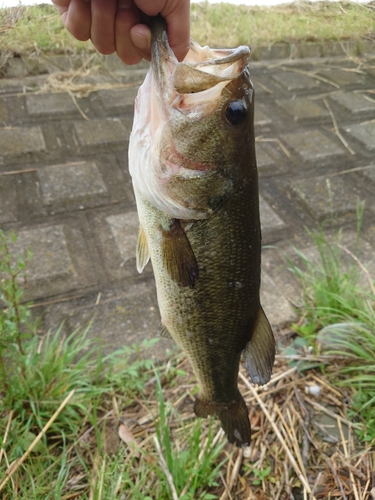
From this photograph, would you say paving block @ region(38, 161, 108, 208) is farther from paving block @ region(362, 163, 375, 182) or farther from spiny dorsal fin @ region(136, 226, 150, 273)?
paving block @ region(362, 163, 375, 182)

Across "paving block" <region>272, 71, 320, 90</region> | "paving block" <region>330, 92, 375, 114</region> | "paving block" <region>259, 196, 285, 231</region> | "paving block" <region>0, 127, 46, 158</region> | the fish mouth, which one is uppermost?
the fish mouth

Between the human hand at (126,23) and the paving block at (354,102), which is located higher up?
the human hand at (126,23)

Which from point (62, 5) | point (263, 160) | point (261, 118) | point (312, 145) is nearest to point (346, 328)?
point (62, 5)

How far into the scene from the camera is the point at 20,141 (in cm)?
343

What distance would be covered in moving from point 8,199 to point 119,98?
5.67 feet

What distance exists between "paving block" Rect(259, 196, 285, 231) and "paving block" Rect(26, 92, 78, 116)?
200 centimetres

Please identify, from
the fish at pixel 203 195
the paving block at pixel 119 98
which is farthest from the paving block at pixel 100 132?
the fish at pixel 203 195

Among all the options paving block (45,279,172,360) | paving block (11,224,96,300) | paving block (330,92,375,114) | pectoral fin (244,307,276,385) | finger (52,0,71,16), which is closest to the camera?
pectoral fin (244,307,276,385)

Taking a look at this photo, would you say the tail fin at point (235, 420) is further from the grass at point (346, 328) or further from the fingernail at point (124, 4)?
the fingernail at point (124, 4)

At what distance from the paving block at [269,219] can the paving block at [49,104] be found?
2.00 m

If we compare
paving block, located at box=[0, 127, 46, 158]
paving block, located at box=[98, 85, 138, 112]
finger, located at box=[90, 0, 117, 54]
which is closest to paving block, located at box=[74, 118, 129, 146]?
paving block, located at box=[98, 85, 138, 112]

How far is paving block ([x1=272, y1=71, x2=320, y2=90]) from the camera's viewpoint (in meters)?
4.62

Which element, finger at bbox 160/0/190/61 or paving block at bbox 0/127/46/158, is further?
paving block at bbox 0/127/46/158

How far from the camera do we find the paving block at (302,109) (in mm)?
4152
